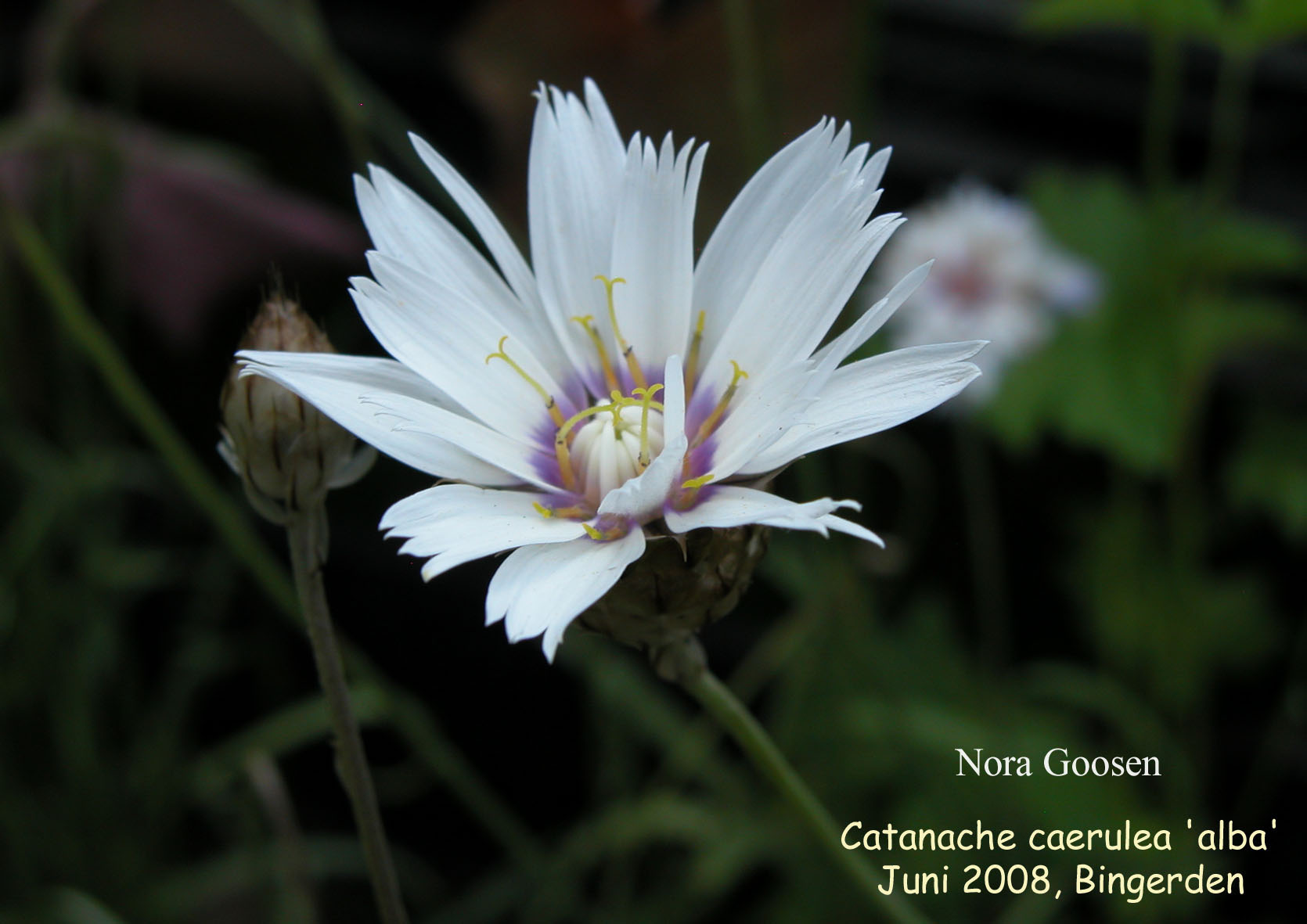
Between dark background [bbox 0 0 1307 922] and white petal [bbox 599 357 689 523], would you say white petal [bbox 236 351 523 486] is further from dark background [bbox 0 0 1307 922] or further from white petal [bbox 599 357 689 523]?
dark background [bbox 0 0 1307 922]

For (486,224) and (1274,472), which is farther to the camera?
(1274,472)

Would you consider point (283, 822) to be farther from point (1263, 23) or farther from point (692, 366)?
point (1263, 23)

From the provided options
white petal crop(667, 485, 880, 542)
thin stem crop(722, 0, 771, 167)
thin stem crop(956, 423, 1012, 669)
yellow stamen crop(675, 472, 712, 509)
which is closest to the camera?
white petal crop(667, 485, 880, 542)

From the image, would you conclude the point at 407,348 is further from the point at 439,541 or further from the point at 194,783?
the point at 194,783

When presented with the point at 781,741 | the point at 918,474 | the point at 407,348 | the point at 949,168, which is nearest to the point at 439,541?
the point at 407,348

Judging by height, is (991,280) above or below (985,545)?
above

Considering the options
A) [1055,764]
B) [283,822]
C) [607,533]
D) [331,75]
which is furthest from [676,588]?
[1055,764]

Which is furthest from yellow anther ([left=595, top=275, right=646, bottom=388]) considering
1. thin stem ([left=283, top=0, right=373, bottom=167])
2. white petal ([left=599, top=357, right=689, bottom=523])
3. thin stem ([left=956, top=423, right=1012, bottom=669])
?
thin stem ([left=956, top=423, right=1012, bottom=669])
